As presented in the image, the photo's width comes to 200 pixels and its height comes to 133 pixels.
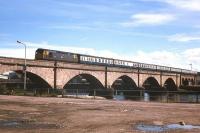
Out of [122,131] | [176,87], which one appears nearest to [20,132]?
[122,131]

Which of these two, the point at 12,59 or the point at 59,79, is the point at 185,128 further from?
the point at 59,79

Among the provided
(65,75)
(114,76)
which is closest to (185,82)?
(114,76)

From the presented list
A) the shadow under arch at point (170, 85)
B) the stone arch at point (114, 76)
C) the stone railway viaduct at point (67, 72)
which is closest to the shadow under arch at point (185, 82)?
the shadow under arch at point (170, 85)

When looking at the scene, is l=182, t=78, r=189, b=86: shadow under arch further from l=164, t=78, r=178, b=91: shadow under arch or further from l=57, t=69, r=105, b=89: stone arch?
l=57, t=69, r=105, b=89: stone arch

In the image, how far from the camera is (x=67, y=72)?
69500 mm

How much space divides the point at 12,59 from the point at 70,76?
1668 cm

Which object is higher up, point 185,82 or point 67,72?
point 67,72

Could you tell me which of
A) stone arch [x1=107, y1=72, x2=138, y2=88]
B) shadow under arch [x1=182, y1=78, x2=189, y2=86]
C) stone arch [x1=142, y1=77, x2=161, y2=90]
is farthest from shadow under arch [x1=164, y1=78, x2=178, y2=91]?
stone arch [x1=107, y1=72, x2=138, y2=88]

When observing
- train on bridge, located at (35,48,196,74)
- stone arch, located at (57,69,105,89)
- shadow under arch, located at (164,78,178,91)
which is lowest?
shadow under arch, located at (164,78,178,91)

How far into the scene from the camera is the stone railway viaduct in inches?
2248

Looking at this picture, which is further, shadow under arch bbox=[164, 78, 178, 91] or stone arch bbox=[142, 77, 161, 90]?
shadow under arch bbox=[164, 78, 178, 91]

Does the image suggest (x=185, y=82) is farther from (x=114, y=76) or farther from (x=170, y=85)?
(x=114, y=76)

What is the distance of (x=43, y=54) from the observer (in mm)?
71688

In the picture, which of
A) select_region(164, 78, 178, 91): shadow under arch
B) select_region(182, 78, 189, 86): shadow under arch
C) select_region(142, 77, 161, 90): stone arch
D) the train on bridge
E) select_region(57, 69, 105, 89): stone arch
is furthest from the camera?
select_region(182, 78, 189, 86): shadow under arch
